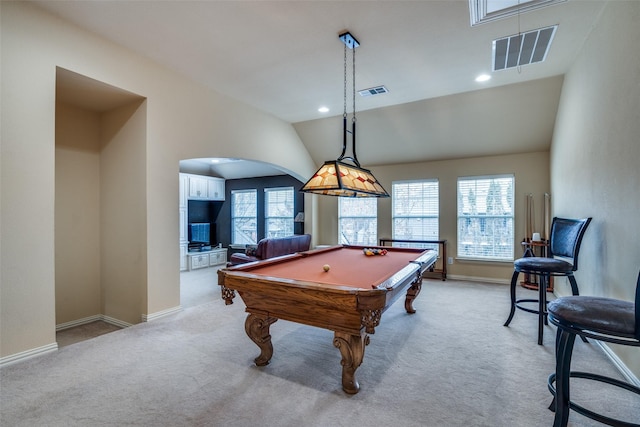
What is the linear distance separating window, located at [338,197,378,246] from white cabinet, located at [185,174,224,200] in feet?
12.1

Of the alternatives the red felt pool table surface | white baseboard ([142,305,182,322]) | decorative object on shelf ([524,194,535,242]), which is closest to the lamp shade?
the red felt pool table surface

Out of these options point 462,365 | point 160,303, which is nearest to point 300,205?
point 160,303

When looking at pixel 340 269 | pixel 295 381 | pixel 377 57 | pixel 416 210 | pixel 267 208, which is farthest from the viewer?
pixel 267 208

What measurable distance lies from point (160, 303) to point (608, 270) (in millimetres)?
4726

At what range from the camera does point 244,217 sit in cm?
873

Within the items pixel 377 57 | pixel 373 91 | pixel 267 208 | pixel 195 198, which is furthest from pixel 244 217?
pixel 377 57

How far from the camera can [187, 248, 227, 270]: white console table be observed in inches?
290

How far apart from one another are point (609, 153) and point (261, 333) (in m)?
3.45

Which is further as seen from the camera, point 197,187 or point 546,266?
point 197,187

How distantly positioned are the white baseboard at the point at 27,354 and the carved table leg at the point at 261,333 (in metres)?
1.91

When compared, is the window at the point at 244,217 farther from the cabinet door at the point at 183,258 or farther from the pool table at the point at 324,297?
the pool table at the point at 324,297

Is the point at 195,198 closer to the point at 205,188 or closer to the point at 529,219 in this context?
the point at 205,188

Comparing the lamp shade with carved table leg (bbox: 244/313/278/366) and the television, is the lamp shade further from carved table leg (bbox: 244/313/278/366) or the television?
the television

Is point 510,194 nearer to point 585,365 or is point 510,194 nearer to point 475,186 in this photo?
point 475,186
